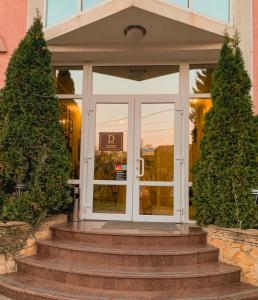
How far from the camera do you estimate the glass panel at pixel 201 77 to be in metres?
5.28

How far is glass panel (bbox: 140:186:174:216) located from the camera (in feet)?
16.6

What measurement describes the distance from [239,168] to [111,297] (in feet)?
7.39

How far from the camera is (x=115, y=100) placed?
5.33m

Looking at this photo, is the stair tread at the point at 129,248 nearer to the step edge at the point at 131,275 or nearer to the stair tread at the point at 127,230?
the stair tread at the point at 127,230

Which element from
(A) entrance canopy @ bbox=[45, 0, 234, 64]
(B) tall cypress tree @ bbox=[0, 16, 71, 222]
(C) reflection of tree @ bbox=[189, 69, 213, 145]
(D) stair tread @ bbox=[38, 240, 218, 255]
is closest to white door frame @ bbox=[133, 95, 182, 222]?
(C) reflection of tree @ bbox=[189, 69, 213, 145]

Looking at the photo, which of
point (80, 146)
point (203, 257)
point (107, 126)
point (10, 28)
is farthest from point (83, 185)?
point (10, 28)

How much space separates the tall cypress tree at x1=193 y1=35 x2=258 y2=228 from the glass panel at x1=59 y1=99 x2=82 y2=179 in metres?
2.18

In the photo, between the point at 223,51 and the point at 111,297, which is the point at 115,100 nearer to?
the point at 223,51

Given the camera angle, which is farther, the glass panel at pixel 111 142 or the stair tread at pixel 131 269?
the glass panel at pixel 111 142

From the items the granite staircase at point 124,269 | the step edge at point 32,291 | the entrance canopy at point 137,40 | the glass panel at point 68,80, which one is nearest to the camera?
the step edge at point 32,291

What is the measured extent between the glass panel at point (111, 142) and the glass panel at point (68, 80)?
567mm

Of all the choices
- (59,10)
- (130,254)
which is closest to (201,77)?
(59,10)

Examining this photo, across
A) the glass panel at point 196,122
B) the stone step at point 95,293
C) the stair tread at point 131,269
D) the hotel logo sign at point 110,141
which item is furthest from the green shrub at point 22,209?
the glass panel at point 196,122

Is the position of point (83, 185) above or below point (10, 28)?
below
